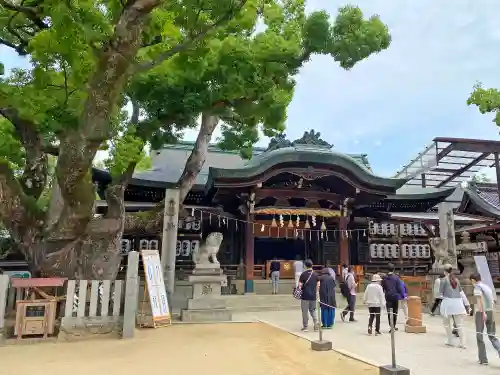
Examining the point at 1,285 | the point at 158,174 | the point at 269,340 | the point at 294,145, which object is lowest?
the point at 269,340

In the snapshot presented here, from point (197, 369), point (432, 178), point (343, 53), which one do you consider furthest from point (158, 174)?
point (432, 178)

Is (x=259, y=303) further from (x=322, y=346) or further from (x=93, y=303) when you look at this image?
(x=322, y=346)

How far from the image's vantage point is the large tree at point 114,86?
7.24 metres

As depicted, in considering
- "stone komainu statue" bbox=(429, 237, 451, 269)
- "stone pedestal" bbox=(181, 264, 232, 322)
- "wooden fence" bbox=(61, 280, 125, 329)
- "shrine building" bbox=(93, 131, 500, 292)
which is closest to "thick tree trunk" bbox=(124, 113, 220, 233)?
"shrine building" bbox=(93, 131, 500, 292)

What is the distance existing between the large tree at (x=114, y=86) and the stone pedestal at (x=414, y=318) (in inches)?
247

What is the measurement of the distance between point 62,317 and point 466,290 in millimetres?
12572

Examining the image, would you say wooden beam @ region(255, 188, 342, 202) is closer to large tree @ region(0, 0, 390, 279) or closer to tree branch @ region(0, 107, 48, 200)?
large tree @ region(0, 0, 390, 279)

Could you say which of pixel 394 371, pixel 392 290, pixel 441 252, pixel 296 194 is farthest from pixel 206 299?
pixel 441 252

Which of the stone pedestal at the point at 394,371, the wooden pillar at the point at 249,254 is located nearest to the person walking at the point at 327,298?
the stone pedestal at the point at 394,371

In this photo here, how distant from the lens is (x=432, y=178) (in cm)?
3023

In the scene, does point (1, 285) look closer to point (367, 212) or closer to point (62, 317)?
point (62, 317)

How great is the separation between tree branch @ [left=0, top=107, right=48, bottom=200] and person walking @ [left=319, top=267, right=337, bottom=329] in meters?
7.61

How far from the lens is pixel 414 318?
920cm

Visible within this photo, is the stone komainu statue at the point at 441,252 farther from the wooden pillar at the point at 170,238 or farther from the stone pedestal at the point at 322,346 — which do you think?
the wooden pillar at the point at 170,238
